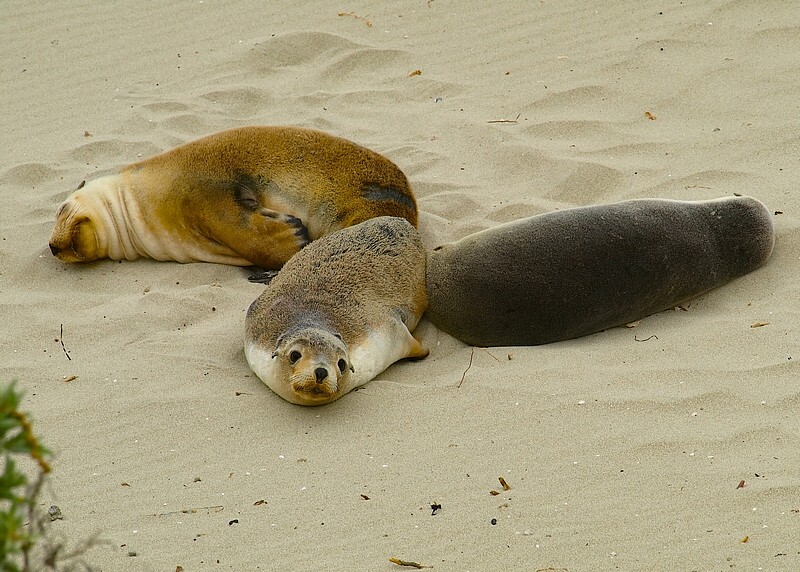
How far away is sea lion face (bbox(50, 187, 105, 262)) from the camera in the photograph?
636 centimetres

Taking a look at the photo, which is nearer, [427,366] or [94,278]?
[427,366]

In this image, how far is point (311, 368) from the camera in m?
4.63

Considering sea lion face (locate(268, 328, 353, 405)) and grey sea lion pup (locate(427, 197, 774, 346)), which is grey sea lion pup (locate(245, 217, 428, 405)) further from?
grey sea lion pup (locate(427, 197, 774, 346))

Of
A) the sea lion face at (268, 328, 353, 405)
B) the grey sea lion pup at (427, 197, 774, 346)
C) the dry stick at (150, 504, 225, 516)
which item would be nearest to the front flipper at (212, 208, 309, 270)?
the grey sea lion pup at (427, 197, 774, 346)

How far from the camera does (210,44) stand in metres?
9.19

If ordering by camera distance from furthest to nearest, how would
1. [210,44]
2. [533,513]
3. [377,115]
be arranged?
[210,44] → [377,115] → [533,513]

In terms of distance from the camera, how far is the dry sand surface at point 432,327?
3787 millimetres

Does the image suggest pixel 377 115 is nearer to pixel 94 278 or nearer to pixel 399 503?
pixel 94 278

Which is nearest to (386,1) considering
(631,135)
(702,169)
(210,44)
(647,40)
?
(210,44)

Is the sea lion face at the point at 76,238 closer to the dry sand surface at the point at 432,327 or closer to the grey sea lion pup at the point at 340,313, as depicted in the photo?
the dry sand surface at the point at 432,327

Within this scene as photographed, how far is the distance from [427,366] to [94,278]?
2.23m

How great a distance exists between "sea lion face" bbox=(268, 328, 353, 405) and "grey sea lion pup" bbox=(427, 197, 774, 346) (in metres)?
0.82

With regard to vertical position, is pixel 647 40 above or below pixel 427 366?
above

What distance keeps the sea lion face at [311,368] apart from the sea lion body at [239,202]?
55.8 inches
